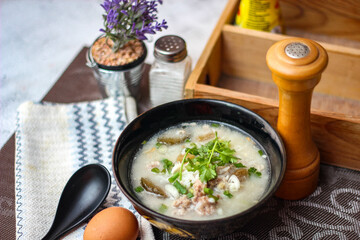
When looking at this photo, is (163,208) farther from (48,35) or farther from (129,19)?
(48,35)

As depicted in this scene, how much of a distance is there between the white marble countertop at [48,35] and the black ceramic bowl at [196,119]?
2.13 ft

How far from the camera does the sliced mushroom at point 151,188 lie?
1202 mm

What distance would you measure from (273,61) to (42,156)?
2.78 feet

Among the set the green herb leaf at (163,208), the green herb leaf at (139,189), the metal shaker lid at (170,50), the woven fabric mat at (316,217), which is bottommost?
the woven fabric mat at (316,217)

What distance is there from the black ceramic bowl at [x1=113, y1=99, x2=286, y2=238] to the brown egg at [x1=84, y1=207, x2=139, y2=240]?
68 mm

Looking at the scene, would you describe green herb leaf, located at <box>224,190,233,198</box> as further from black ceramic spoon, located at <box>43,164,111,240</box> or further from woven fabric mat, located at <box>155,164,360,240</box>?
black ceramic spoon, located at <box>43,164,111,240</box>

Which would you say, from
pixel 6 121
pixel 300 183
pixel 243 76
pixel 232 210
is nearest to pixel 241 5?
pixel 243 76

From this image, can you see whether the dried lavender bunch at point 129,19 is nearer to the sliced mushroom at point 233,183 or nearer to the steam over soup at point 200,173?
the steam over soup at point 200,173

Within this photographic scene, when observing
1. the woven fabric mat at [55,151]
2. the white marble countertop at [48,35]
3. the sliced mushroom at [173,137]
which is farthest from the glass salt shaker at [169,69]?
the white marble countertop at [48,35]

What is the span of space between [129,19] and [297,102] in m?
0.68

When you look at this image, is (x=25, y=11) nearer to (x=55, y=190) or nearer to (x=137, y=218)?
(x=55, y=190)

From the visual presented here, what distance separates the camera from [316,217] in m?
1.31

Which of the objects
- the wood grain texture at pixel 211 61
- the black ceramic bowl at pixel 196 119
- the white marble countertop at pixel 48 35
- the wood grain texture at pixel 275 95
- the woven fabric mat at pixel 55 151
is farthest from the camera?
the white marble countertop at pixel 48 35

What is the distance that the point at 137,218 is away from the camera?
131 cm
